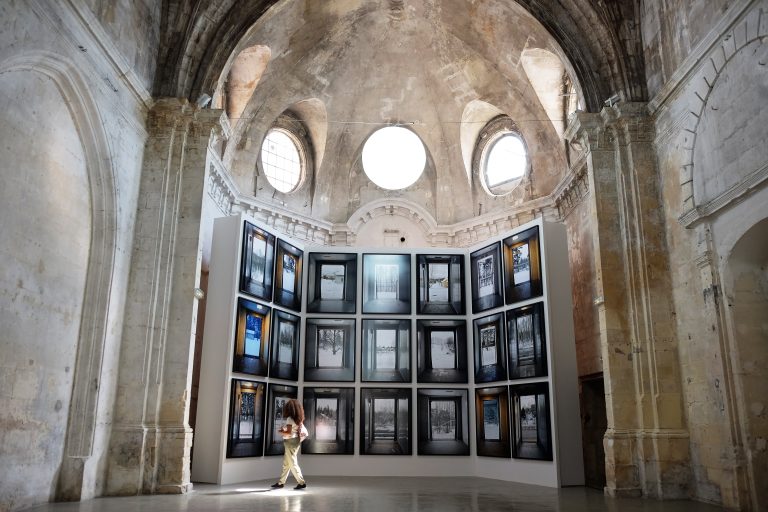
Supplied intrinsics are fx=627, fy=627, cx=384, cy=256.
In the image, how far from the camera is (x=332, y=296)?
48.1 ft

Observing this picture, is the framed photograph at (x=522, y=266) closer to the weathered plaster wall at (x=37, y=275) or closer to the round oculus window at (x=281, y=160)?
the round oculus window at (x=281, y=160)

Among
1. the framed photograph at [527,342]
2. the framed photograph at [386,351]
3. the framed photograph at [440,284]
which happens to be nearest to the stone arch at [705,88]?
the framed photograph at [527,342]

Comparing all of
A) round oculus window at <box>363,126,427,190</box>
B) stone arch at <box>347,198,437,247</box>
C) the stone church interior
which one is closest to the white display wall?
the stone church interior

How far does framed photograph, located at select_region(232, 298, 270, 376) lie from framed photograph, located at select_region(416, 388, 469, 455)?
364 centimetres

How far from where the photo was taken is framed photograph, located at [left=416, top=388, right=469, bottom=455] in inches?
540

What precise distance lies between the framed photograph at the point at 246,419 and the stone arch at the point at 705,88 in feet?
28.2

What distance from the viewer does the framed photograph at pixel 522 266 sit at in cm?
1287

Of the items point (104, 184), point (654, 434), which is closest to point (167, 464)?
point (104, 184)

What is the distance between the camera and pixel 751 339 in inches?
364

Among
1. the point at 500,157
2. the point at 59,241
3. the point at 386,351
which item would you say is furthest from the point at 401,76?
the point at 59,241

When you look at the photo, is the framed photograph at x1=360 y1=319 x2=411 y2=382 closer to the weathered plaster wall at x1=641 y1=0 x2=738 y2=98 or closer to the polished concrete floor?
the polished concrete floor

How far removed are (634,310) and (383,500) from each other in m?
5.63

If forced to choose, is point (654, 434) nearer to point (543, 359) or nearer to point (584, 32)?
point (543, 359)

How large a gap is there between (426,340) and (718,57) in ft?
26.5
